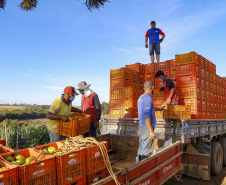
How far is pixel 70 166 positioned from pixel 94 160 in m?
0.41

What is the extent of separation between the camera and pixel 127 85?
316 inches

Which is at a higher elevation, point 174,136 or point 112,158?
point 174,136

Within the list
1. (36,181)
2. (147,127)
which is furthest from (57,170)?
(147,127)

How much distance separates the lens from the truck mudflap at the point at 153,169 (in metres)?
2.80

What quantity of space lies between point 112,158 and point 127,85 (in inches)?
136

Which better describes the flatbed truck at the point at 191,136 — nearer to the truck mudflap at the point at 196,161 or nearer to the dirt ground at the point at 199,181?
the truck mudflap at the point at 196,161

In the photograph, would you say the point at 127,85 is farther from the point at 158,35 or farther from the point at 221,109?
the point at 221,109

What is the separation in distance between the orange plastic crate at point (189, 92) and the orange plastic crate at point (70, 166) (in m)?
5.49

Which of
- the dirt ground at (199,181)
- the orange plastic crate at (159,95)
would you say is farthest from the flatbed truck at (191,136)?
the orange plastic crate at (159,95)

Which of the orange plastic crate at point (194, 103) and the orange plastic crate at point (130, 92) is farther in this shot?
the orange plastic crate at point (130, 92)

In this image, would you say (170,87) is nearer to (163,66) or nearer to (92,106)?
(163,66)

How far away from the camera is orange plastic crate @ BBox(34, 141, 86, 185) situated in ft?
7.47

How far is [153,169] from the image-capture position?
136 inches

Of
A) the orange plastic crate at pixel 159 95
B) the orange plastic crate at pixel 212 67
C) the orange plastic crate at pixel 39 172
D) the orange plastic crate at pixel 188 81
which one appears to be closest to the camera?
the orange plastic crate at pixel 39 172
